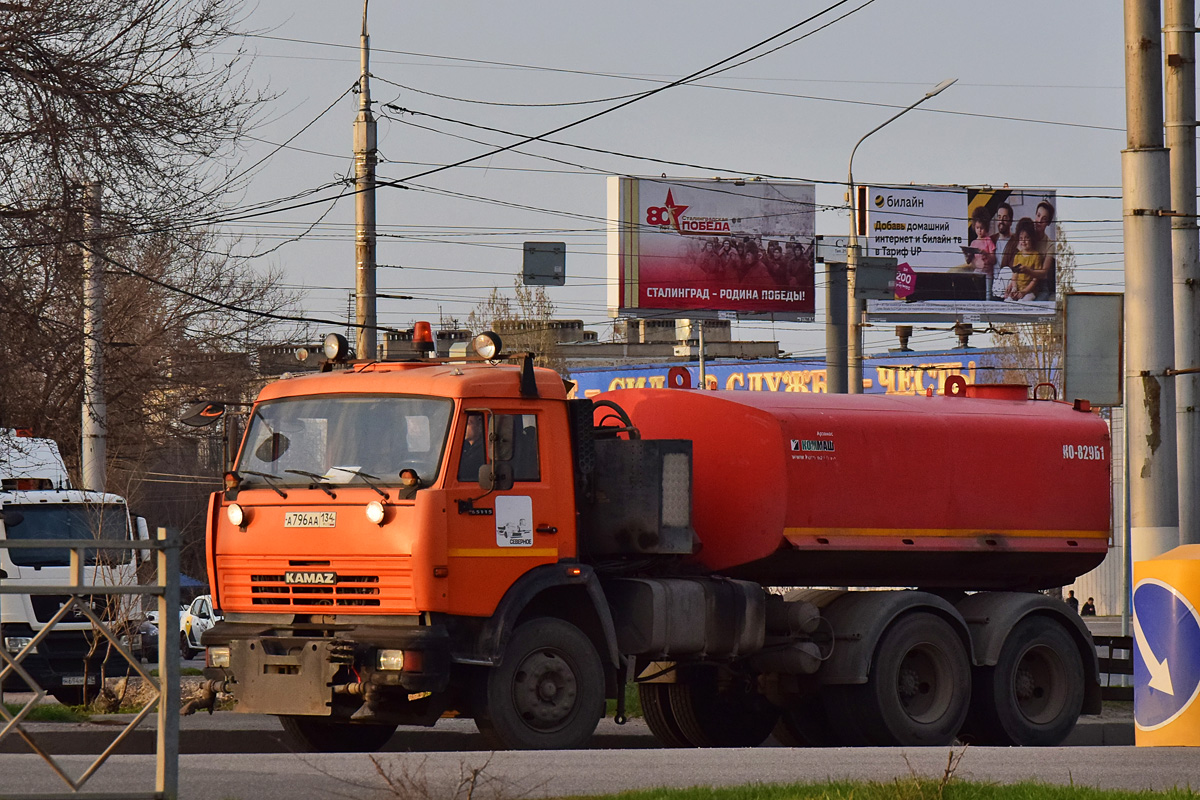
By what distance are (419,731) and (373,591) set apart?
3744mm

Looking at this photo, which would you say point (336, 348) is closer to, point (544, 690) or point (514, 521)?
point (514, 521)

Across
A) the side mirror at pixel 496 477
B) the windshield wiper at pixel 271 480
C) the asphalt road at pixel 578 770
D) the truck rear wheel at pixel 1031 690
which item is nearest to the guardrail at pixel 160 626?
the asphalt road at pixel 578 770

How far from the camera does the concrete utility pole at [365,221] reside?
23.1 m

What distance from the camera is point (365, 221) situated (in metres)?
23.6

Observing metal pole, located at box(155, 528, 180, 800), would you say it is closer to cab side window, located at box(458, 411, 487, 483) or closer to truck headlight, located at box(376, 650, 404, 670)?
truck headlight, located at box(376, 650, 404, 670)

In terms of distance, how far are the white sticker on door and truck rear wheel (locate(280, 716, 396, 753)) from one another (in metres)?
1.91

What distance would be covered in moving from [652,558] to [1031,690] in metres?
4.09

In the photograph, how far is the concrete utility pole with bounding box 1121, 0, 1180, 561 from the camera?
13.5 meters

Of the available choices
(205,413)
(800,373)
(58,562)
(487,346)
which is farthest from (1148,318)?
(800,373)

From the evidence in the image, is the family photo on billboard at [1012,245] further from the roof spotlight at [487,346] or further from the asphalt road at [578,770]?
the asphalt road at [578,770]

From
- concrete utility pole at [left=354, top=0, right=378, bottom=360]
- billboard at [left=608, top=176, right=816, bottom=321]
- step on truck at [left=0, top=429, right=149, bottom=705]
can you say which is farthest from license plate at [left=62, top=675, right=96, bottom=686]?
billboard at [left=608, top=176, right=816, bottom=321]

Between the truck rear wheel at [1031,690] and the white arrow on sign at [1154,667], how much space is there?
11.1ft

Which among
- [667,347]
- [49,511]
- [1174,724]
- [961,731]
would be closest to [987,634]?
[961,731]

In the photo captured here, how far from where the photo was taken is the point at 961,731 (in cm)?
1504
